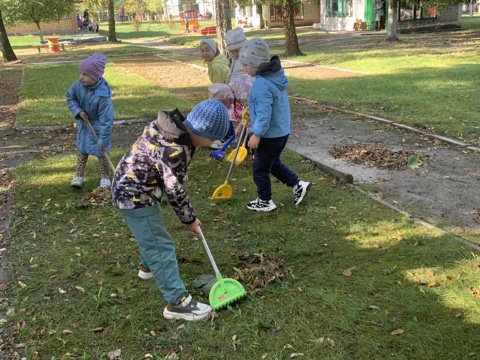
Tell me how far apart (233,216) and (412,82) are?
8.97m

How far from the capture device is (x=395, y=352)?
9.53ft

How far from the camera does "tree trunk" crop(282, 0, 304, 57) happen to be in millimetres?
18908

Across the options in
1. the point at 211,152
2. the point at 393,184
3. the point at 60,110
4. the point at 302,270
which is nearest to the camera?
the point at 302,270

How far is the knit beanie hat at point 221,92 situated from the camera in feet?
20.2

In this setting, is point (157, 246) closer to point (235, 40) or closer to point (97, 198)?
point (97, 198)

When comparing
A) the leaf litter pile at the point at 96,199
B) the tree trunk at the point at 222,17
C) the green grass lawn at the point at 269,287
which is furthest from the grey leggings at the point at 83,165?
the tree trunk at the point at 222,17

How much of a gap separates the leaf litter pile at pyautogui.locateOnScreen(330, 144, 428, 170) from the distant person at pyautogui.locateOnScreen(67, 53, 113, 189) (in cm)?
323

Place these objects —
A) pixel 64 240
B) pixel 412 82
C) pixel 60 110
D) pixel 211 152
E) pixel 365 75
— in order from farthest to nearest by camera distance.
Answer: pixel 365 75, pixel 412 82, pixel 60 110, pixel 211 152, pixel 64 240

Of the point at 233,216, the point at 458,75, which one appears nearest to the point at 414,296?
the point at 233,216

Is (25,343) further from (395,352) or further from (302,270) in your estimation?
(395,352)

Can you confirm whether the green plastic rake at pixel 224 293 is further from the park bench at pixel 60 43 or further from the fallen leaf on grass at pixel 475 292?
the park bench at pixel 60 43

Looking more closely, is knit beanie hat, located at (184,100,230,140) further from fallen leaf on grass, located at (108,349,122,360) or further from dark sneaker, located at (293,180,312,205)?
dark sneaker, located at (293,180,312,205)

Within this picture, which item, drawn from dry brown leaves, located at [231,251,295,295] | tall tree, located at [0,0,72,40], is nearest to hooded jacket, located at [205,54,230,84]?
dry brown leaves, located at [231,251,295,295]

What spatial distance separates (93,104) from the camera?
5641 millimetres
